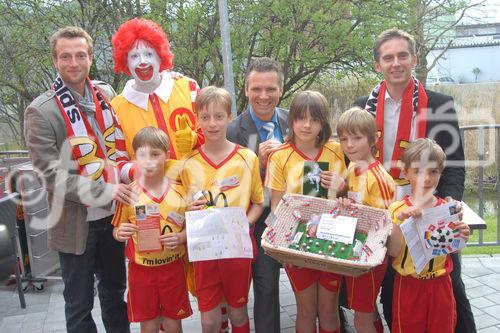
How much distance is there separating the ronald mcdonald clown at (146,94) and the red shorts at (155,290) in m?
0.59

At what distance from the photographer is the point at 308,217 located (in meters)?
2.79

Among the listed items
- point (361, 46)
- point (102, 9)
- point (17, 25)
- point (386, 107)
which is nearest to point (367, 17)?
point (361, 46)

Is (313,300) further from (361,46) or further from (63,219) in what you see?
(361,46)

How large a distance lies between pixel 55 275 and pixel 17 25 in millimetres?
4711

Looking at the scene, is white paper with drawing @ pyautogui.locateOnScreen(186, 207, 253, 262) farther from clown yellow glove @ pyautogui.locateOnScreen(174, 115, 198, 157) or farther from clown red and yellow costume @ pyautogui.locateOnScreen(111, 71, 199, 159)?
clown red and yellow costume @ pyautogui.locateOnScreen(111, 71, 199, 159)

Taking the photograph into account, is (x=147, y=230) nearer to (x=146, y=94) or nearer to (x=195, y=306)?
(x=146, y=94)

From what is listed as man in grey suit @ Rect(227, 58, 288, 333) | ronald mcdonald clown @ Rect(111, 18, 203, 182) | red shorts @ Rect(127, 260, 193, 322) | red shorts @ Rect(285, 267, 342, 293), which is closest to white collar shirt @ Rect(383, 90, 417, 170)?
man in grey suit @ Rect(227, 58, 288, 333)

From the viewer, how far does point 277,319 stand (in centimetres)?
314

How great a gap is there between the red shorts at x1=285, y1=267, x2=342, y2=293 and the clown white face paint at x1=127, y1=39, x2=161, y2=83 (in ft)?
5.01

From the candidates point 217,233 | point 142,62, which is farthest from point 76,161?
point 217,233

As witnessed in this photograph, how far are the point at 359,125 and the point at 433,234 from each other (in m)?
0.72

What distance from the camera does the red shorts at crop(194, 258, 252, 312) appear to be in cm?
285

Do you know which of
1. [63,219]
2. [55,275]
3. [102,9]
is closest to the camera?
[63,219]

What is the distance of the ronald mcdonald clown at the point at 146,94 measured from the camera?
3.09 metres
